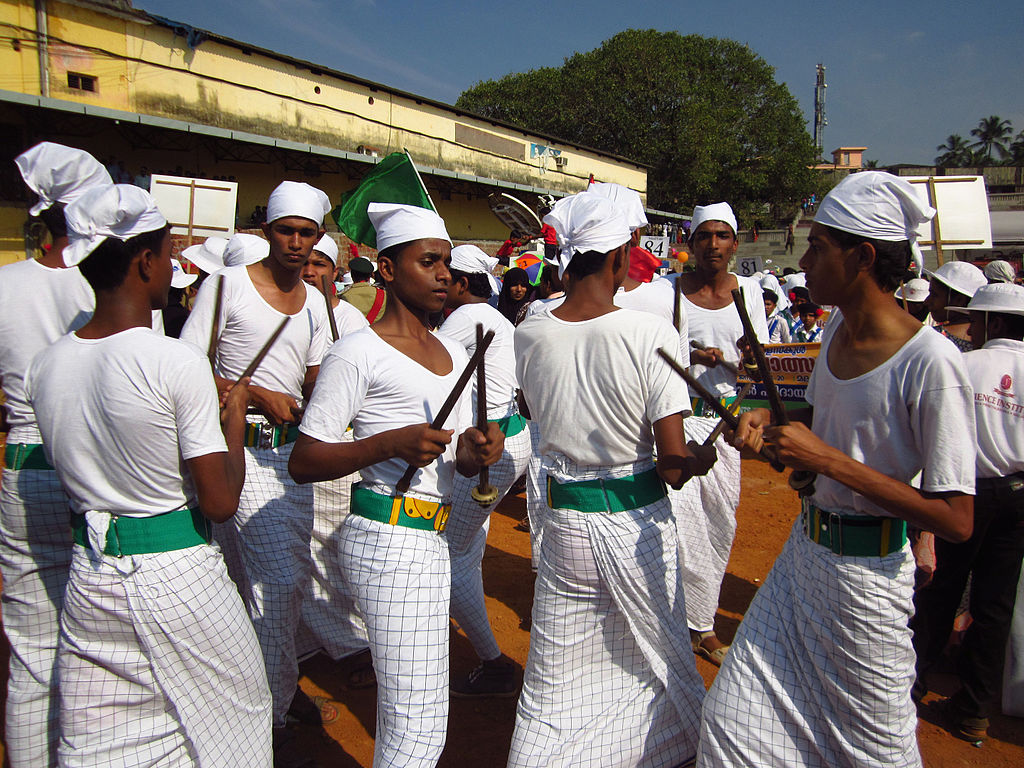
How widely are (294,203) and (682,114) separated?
41.8 meters

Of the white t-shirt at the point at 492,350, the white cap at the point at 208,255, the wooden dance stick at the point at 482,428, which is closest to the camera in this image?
the wooden dance stick at the point at 482,428

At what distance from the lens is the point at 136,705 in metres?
2.33

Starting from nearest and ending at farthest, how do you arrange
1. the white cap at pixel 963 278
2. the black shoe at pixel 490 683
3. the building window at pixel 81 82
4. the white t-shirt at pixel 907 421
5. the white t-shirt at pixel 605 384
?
the white t-shirt at pixel 907 421, the white t-shirt at pixel 605 384, the black shoe at pixel 490 683, the white cap at pixel 963 278, the building window at pixel 81 82

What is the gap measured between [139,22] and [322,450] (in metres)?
18.4

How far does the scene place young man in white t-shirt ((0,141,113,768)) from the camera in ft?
8.80

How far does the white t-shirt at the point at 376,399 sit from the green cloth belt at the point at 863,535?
4.32 ft

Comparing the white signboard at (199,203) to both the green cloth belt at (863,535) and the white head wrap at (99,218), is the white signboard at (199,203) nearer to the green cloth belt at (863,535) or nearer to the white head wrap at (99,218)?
the white head wrap at (99,218)

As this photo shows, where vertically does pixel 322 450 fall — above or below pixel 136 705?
above

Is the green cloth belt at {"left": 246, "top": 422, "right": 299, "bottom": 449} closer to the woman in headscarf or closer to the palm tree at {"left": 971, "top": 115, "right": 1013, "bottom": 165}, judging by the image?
the woman in headscarf

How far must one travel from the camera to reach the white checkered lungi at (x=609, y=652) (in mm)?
2684

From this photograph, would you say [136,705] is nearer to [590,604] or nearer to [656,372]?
[590,604]

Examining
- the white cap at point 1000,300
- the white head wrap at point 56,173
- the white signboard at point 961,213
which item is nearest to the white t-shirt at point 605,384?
the white head wrap at point 56,173

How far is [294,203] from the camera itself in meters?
3.81

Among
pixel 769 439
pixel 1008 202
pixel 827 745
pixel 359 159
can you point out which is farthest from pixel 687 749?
pixel 1008 202
